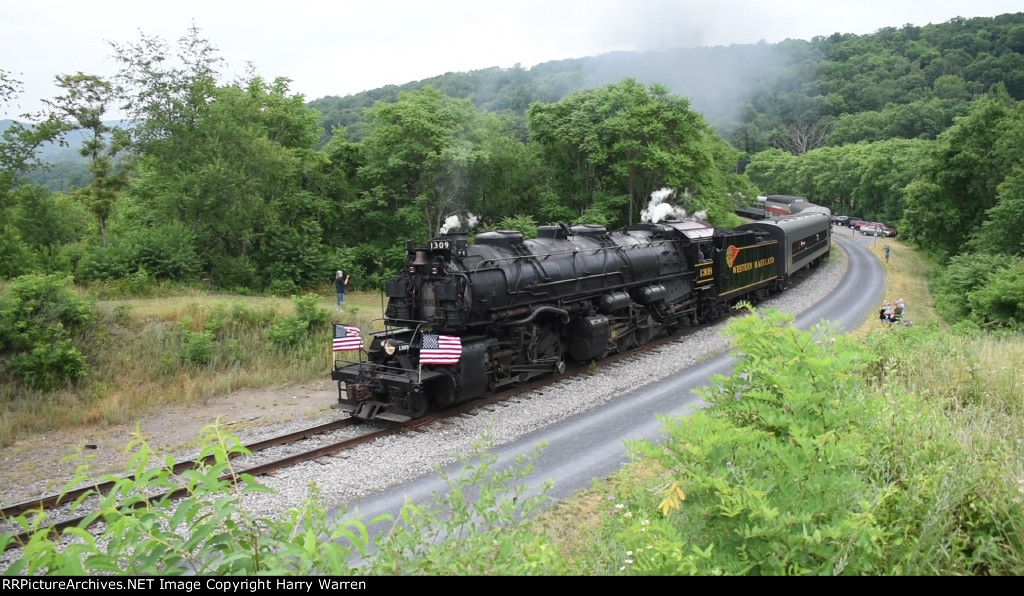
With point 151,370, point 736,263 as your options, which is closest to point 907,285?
point 736,263

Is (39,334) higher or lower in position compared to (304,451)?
higher

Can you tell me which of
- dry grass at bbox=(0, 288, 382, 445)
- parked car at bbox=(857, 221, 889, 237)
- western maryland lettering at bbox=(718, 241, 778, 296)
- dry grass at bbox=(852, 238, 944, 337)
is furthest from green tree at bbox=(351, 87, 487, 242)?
parked car at bbox=(857, 221, 889, 237)

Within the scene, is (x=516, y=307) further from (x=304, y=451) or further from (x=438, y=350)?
(x=304, y=451)

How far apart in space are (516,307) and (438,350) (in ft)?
9.56

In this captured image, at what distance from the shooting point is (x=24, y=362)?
14641mm

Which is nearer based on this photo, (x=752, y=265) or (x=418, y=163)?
(x=752, y=265)

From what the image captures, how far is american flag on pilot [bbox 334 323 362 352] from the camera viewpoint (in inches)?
560

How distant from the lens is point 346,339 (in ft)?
47.0

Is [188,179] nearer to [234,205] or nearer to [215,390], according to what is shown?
[234,205]

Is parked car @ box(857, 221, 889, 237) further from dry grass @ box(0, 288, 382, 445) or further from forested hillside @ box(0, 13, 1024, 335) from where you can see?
dry grass @ box(0, 288, 382, 445)

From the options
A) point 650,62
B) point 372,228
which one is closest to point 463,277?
point 372,228

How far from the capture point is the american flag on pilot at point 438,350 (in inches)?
511

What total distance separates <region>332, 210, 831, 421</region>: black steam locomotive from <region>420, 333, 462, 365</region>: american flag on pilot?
2cm
